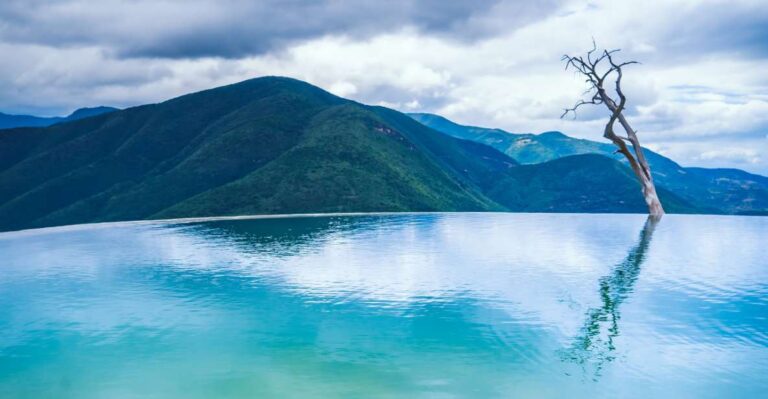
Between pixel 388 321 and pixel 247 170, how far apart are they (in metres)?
116

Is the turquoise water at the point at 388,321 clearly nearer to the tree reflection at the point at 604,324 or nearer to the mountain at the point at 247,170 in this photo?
the tree reflection at the point at 604,324

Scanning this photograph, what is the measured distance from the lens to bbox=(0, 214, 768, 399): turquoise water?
1279 cm

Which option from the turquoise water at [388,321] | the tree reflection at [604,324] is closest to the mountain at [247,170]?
the turquoise water at [388,321]

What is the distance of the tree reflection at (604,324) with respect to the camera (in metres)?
14.1

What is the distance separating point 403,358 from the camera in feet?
47.0

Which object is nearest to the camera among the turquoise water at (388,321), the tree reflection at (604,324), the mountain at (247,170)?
the turquoise water at (388,321)

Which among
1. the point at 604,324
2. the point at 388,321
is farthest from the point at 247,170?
the point at 604,324

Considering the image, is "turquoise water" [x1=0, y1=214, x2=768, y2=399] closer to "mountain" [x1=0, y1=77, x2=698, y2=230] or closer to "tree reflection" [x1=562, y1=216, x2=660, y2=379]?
"tree reflection" [x1=562, y1=216, x2=660, y2=379]

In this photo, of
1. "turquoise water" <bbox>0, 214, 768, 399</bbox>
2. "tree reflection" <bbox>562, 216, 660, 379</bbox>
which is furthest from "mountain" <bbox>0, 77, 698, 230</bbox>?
"tree reflection" <bbox>562, 216, 660, 379</bbox>

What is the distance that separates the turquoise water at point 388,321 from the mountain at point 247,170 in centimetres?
6670

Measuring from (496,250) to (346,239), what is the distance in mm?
11033

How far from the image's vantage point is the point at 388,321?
17.9m

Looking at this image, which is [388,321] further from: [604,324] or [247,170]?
[247,170]

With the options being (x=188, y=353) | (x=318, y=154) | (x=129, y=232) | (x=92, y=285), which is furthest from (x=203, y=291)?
(x=318, y=154)
